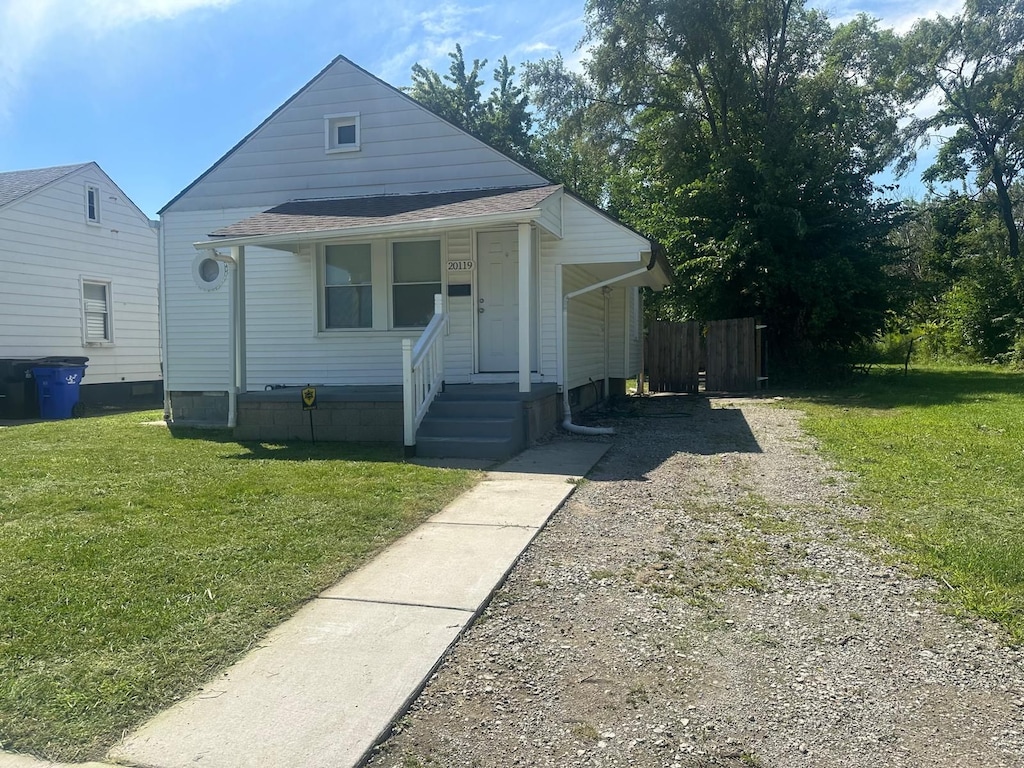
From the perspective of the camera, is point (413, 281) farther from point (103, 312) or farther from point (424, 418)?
point (103, 312)

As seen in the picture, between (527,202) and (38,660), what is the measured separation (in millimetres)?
7206

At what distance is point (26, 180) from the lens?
651 inches

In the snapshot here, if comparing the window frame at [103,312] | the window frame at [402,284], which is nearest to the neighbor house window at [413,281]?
the window frame at [402,284]

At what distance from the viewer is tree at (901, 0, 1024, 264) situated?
2562 centimetres

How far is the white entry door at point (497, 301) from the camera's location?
10273mm

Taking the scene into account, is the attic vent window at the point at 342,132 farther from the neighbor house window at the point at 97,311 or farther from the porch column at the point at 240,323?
the neighbor house window at the point at 97,311

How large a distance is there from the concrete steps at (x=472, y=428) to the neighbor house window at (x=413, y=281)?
202 cm

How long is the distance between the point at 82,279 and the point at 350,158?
9.31 m

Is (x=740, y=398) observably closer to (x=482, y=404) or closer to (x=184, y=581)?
(x=482, y=404)

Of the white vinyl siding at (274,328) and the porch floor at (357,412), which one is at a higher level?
the white vinyl siding at (274,328)

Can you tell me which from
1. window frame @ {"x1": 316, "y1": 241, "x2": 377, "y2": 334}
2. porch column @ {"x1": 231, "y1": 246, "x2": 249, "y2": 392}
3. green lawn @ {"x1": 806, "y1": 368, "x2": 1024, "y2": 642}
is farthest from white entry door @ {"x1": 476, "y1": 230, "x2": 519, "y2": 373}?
green lawn @ {"x1": 806, "y1": 368, "x2": 1024, "y2": 642}

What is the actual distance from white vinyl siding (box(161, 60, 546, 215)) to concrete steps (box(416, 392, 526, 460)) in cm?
386

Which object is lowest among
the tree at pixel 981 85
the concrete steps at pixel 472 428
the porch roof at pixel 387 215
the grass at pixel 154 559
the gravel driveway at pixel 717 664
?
the gravel driveway at pixel 717 664

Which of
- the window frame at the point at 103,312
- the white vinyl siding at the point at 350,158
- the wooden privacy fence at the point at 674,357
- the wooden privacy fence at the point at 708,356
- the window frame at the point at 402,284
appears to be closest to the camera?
the window frame at the point at 402,284
